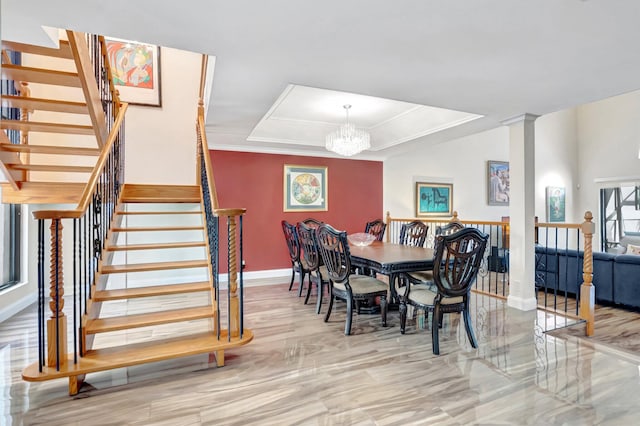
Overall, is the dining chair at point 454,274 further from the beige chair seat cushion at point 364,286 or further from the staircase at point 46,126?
the staircase at point 46,126

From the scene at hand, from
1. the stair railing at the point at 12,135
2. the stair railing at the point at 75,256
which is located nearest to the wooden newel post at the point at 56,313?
the stair railing at the point at 75,256

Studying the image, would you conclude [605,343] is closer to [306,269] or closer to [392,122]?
[306,269]

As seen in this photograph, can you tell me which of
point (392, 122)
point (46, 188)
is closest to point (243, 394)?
point (46, 188)

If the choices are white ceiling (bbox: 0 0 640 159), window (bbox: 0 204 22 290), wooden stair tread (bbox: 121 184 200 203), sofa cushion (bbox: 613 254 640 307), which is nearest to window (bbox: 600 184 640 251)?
sofa cushion (bbox: 613 254 640 307)

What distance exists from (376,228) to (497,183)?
3807mm

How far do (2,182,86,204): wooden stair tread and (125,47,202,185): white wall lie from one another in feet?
4.77

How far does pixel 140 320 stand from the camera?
2.57m

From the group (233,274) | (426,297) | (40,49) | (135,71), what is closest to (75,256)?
(233,274)

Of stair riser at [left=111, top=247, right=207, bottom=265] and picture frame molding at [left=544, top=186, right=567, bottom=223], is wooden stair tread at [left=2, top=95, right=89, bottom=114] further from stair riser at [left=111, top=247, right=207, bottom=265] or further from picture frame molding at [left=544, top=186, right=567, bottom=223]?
picture frame molding at [left=544, top=186, right=567, bottom=223]

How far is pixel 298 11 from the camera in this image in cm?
184

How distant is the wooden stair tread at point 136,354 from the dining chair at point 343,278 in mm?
1017

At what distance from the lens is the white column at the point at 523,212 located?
12.6ft

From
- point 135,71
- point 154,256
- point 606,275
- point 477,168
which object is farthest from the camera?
point 477,168

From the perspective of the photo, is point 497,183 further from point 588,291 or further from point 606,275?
point 588,291
